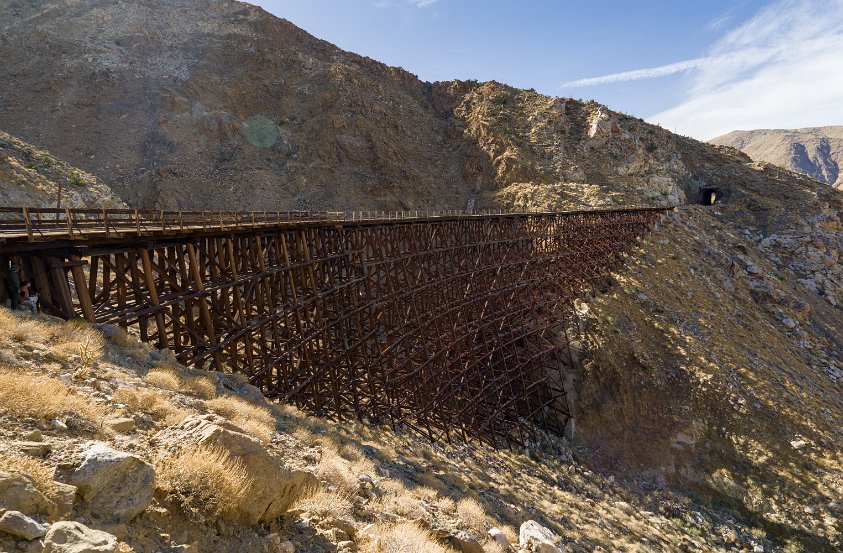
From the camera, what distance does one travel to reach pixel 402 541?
5.38m

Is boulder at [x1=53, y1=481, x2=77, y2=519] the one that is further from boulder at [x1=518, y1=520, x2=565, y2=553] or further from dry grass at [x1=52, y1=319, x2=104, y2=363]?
boulder at [x1=518, y1=520, x2=565, y2=553]

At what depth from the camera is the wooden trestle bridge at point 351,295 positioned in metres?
9.54

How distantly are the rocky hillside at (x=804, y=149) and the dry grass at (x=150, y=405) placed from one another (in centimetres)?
16118

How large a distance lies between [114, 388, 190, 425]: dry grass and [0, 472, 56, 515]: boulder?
2.48 m

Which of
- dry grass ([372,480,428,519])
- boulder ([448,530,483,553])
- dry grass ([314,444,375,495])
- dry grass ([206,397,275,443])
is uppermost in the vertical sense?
dry grass ([206,397,275,443])

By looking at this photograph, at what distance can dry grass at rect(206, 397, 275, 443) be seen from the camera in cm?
714

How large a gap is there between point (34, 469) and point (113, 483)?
1.92ft

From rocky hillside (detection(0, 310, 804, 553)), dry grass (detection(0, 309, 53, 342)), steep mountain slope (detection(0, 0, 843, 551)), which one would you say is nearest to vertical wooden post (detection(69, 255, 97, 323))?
rocky hillside (detection(0, 310, 804, 553))

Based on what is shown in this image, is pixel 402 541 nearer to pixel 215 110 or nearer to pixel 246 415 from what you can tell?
pixel 246 415

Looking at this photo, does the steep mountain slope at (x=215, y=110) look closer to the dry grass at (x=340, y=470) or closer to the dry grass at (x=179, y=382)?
the dry grass at (x=179, y=382)

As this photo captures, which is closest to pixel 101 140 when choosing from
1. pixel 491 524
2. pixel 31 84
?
pixel 31 84

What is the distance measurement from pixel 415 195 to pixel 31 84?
116 ft

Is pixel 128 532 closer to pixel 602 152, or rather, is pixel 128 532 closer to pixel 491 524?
pixel 491 524

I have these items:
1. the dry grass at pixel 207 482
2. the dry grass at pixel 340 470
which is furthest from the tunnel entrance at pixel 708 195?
the dry grass at pixel 207 482
